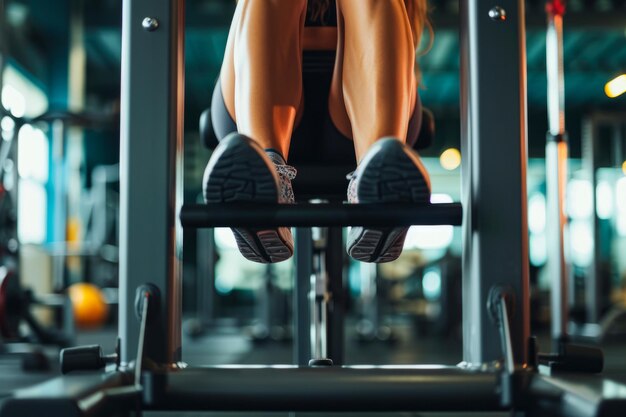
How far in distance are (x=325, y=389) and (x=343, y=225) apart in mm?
181

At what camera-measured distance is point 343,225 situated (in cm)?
78

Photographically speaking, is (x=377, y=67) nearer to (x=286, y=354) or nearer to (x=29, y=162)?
(x=286, y=354)

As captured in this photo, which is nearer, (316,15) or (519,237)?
(519,237)

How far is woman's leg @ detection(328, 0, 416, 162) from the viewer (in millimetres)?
902

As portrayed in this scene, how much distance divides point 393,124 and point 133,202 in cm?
34

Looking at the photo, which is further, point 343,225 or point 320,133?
point 320,133

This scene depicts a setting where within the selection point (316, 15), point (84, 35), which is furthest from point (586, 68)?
point (316, 15)

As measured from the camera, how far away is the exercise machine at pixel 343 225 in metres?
0.71

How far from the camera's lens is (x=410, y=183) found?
0.78 metres

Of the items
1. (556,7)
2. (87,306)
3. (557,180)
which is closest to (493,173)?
(557,180)

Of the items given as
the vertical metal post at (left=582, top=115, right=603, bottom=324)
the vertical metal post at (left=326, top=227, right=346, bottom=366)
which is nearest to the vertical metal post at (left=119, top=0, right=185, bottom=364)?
the vertical metal post at (left=326, top=227, right=346, bottom=366)

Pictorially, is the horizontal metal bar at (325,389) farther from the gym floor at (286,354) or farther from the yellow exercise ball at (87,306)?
the yellow exercise ball at (87,306)

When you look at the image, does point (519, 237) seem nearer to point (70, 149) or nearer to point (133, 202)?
point (133, 202)

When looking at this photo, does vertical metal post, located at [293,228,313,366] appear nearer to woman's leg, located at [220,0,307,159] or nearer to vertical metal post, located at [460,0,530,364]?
woman's leg, located at [220,0,307,159]
